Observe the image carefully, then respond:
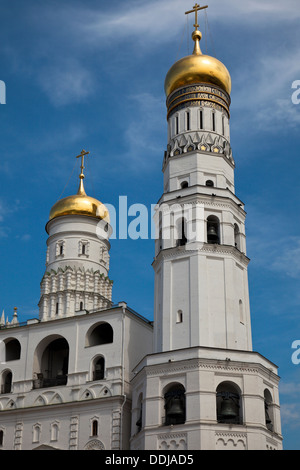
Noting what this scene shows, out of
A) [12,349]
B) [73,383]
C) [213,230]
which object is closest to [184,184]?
[213,230]

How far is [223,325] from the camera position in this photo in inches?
1233

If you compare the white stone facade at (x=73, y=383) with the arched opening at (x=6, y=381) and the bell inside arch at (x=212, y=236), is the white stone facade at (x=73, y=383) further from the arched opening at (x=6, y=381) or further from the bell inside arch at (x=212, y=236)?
the bell inside arch at (x=212, y=236)

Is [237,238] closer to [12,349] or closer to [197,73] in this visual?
[197,73]

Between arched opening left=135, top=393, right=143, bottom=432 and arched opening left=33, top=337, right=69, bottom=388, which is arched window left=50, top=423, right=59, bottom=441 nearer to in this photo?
arched opening left=33, top=337, right=69, bottom=388

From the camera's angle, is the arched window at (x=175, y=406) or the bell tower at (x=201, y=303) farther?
the arched window at (x=175, y=406)

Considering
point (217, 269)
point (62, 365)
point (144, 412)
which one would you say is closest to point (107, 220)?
point (62, 365)

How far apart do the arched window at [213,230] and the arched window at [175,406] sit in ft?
23.7

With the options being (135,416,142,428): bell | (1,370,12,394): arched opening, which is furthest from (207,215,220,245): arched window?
(1,370,12,394): arched opening

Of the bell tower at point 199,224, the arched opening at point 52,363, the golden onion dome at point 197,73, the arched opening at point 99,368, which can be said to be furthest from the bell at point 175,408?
the golden onion dome at point 197,73

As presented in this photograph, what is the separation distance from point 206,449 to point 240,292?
25.5 ft

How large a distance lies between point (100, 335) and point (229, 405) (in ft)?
34.4

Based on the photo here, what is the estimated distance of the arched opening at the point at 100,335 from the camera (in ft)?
120

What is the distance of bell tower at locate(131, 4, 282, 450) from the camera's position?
29031 millimetres
